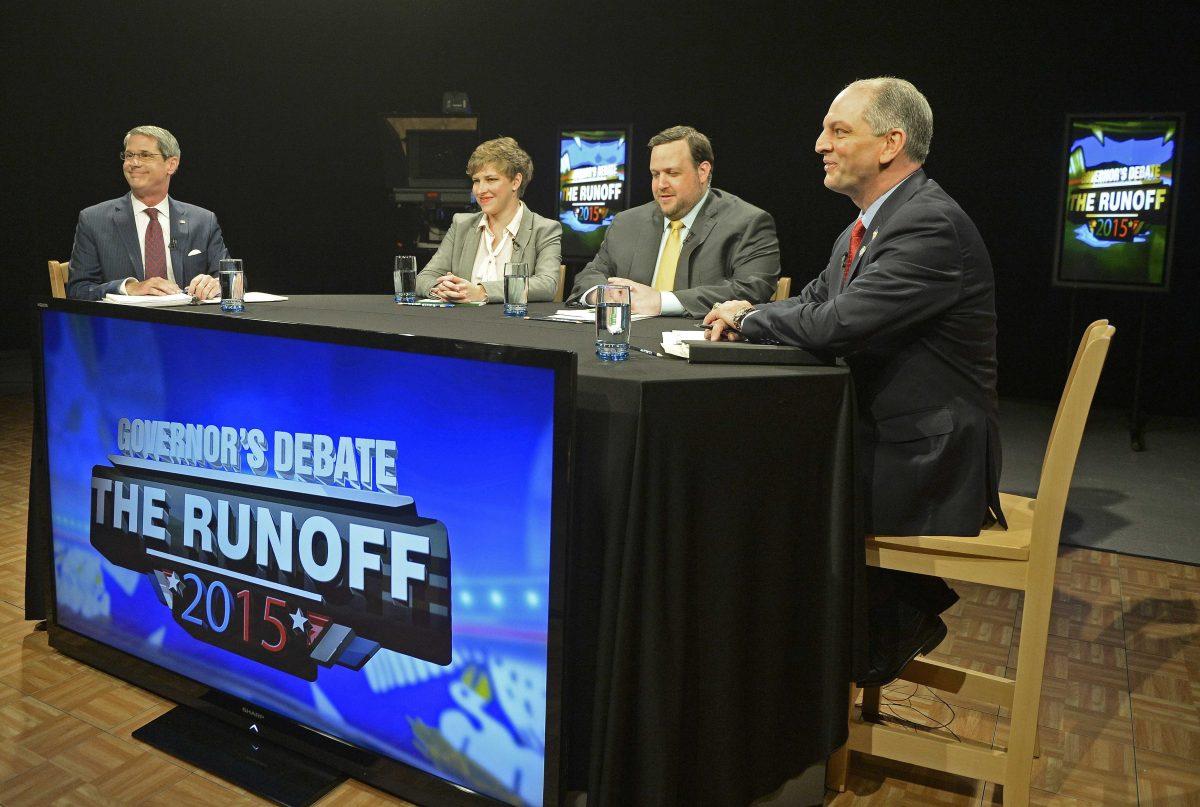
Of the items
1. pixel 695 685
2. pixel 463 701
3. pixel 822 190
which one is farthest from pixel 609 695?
pixel 822 190

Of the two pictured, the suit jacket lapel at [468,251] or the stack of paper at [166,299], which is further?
the suit jacket lapel at [468,251]

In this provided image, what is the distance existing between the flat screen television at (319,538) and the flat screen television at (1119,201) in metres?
4.90

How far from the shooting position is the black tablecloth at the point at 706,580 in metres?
1.57

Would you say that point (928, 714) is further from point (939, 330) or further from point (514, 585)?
point (514, 585)

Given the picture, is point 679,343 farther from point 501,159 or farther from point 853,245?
point 501,159

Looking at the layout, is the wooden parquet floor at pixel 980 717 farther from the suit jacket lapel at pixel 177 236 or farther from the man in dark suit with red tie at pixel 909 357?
the suit jacket lapel at pixel 177 236

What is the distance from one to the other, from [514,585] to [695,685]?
0.35 meters

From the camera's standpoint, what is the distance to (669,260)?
355 cm

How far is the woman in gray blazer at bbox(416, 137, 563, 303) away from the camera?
3.53 meters

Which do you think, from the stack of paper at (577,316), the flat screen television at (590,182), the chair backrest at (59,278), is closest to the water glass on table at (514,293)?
the stack of paper at (577,316)

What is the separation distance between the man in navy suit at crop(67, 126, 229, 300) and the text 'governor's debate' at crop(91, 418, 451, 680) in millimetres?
1488

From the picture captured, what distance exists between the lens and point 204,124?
7680 millimetres

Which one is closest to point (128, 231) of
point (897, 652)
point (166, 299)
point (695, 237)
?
point (166, 299)

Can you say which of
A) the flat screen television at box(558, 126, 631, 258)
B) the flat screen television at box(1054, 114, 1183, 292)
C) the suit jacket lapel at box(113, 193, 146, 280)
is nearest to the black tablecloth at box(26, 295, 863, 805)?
the suit jacket lapel at box(113, 193, 146, 280)
